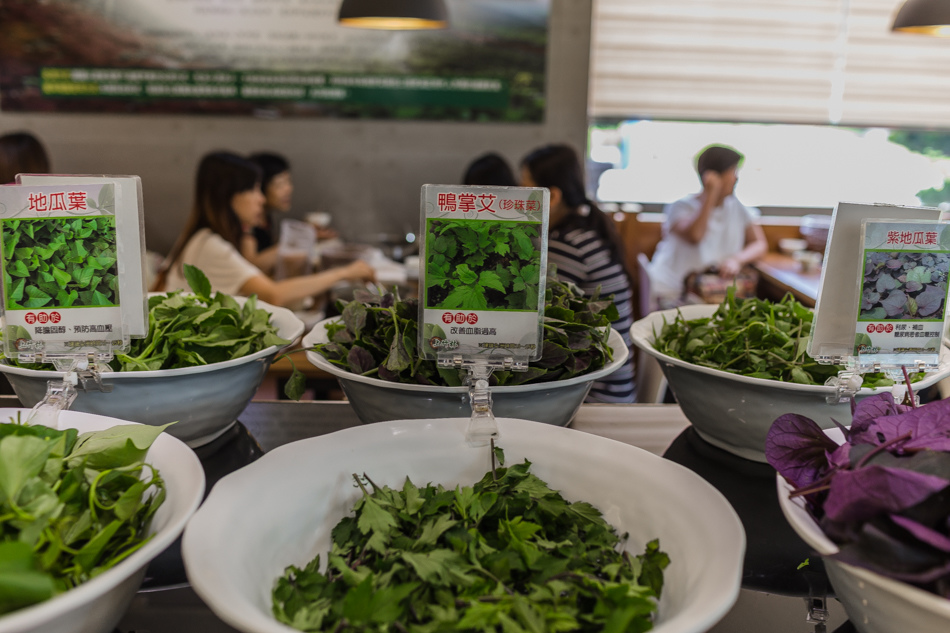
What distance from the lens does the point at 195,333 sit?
3.09 ft

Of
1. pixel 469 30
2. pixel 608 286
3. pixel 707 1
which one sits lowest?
pixel 608 286

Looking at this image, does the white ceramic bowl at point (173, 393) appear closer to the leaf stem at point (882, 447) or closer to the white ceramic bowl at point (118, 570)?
the white ceramic bowl at point (118, 570)

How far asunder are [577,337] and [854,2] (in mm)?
4553

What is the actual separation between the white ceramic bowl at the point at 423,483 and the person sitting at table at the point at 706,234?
3.34 m

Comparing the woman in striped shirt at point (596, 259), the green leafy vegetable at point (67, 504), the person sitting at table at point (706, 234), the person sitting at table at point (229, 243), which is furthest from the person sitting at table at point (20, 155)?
the person sitting at table at point (706, 234)

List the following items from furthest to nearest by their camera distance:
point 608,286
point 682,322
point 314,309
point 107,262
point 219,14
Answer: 1. point 219,14
2. point 314,309
3. point 608,286
4. point 682,322
5. point 107,262

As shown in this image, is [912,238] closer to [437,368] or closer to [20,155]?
[437,368]

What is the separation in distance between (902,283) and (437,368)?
57 cm

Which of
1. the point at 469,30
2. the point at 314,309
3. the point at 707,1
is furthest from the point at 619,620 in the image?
the point at 707,1

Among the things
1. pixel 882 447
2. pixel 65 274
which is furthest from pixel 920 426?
pixel 65 274

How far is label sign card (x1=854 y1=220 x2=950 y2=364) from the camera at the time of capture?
0.85 metres

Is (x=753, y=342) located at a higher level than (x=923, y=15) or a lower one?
lower

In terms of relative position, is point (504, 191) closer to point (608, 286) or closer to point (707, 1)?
point (608, 286)

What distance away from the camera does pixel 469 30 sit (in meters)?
3.92
